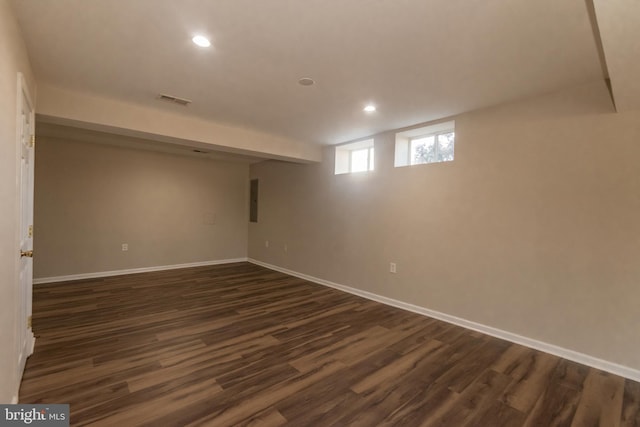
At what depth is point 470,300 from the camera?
322cm

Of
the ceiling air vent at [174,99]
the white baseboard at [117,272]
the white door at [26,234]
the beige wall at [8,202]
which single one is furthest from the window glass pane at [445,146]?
the white baseboard at [117,272]

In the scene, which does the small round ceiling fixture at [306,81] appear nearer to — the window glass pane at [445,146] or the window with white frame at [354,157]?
the window glass pane at [445,146]

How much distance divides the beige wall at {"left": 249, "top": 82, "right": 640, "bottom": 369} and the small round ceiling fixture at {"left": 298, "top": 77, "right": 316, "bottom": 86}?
5.97ft

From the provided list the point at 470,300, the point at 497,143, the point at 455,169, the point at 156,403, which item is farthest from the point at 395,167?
the point at 156,403

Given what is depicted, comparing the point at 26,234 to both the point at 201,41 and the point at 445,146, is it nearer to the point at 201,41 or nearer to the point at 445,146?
the point at 201,41

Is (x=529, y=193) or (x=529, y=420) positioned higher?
(x=529, y=193)

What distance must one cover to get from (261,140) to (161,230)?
10.3 feet

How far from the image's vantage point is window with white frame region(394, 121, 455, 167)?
11.7ft

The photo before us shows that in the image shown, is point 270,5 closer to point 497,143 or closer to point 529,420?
point 497,143

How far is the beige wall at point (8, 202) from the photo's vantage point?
1.45 m

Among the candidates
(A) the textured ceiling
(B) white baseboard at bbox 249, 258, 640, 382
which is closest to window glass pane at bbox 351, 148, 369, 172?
(A) the textured ceiling

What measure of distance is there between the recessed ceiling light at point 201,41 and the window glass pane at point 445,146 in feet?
9.41

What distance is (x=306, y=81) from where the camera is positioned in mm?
2527

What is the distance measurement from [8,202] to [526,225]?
4.00 meters
